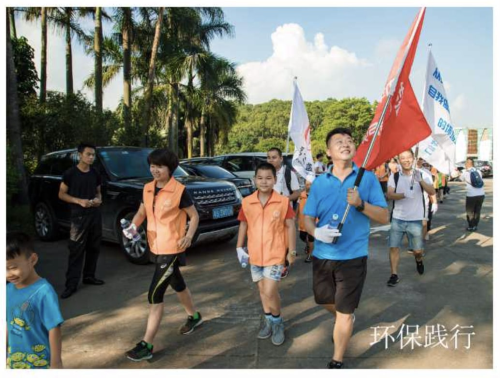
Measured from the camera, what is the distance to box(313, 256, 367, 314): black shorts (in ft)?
9.59

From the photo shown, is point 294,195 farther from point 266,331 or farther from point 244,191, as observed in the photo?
point 244,191

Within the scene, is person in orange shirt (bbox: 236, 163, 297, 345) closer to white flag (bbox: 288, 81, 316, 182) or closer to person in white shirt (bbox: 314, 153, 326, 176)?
white flag (bbox: 288, 81, 316, 182)

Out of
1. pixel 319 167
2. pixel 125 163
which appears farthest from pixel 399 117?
pixel 319 167

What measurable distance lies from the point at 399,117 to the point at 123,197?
444cm

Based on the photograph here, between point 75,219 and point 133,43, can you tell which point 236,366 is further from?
point 133,43

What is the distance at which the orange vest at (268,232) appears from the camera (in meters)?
3.43

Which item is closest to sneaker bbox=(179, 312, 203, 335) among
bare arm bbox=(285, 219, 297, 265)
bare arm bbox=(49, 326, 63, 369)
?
bare arm bbox=(285, 219, 297, 265)

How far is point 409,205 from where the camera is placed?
207 inches

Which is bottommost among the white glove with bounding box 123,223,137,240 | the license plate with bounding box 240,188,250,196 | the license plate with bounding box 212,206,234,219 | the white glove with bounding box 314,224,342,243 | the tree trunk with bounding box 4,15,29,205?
the license plate with bounding box 212,206,234,219

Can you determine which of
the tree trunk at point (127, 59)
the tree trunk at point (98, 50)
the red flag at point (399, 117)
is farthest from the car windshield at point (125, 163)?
the tree trunk at point (127, 59)

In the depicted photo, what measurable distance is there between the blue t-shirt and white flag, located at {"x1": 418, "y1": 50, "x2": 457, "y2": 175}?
4559mm

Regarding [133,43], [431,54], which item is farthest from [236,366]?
[133,43]

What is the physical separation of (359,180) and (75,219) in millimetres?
3726

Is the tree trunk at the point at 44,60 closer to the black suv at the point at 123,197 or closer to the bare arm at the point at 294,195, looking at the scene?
the black suv at the point at 123,197
